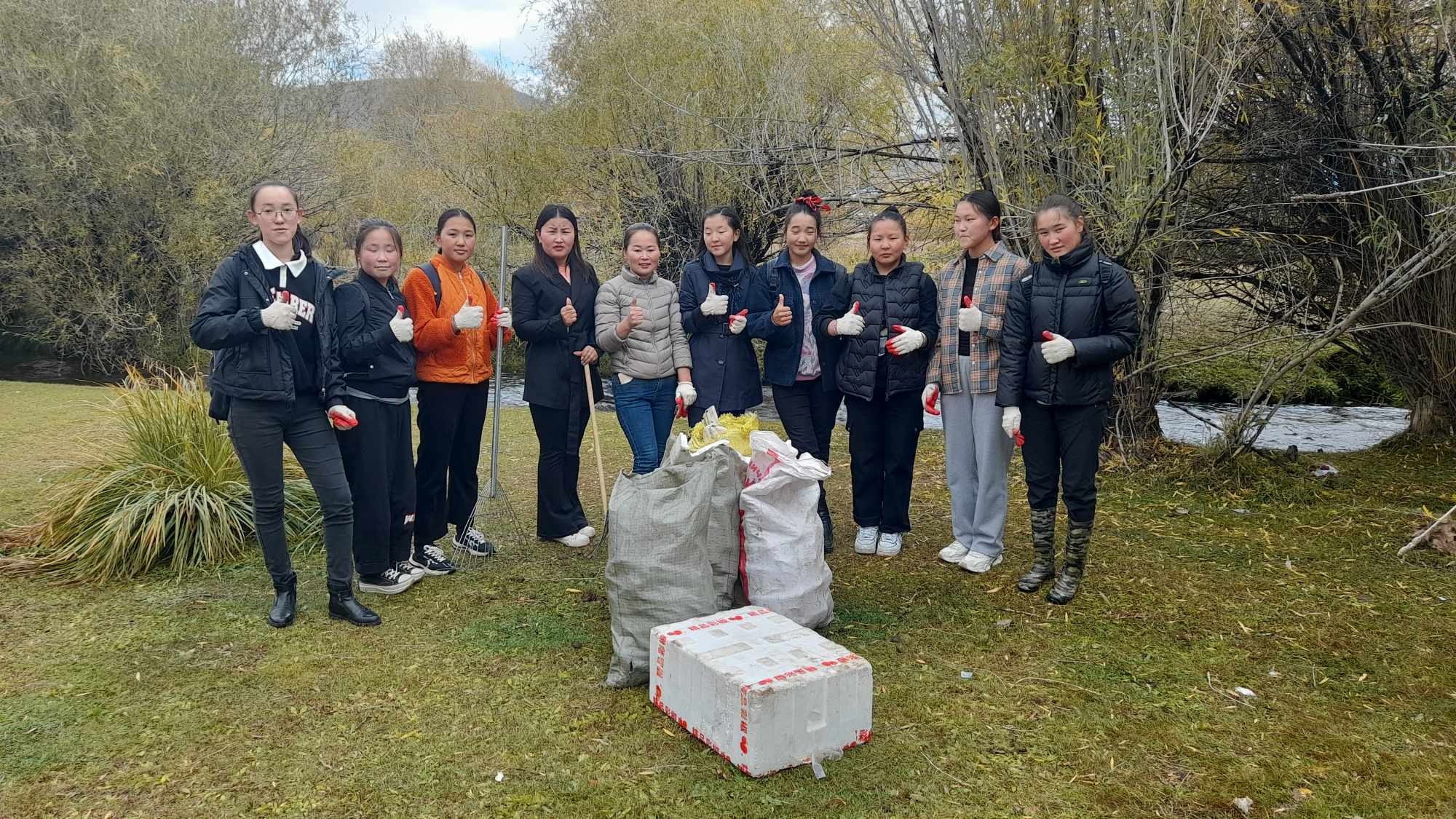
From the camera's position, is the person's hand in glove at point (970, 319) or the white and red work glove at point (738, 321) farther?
the white and red work glove at point (738, 321)

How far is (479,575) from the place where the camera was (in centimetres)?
428

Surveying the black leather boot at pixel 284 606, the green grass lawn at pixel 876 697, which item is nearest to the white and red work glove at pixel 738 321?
the green grass lawn at pixel 876 697

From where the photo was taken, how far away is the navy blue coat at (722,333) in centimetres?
435

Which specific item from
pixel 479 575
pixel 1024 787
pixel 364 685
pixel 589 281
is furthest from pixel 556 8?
pixel 1024 787

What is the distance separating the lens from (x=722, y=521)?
3.30m

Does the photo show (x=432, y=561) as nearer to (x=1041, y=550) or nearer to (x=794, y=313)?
(x=794, y=313)

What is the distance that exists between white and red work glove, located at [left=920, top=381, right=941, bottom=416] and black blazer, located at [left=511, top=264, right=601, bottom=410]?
158 cm

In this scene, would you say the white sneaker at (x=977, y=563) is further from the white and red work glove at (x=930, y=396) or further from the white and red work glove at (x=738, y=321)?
the white and red work glove at (x=738, y=321)

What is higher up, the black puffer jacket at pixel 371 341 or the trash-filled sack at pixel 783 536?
the black puffer jacket at pixel 371 341

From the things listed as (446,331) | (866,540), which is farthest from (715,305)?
(866,540)

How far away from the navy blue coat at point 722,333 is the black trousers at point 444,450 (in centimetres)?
100

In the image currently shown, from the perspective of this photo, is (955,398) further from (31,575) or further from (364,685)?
(31,575)

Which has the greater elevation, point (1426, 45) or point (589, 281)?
point (1426, 45)

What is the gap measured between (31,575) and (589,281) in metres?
2.86
